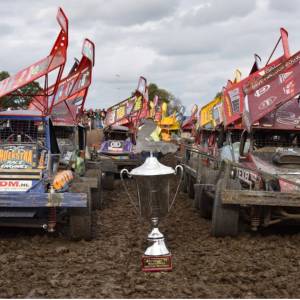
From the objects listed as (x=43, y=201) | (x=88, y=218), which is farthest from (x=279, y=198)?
(x=43, y=201)

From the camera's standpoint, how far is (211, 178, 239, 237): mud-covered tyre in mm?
6902

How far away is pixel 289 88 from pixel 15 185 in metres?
4.37

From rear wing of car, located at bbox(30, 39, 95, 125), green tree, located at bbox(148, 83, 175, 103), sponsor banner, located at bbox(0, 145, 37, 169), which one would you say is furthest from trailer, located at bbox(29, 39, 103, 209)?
green tree, located at bbox(148, 83, 175, 103)

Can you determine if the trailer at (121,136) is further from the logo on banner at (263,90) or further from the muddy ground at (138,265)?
the logo on banner at (263,90)

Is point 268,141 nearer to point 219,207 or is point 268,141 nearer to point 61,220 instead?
point 219,207

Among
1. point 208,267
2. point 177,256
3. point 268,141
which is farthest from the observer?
point 268,141

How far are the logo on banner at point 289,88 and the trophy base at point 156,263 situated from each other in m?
4.00

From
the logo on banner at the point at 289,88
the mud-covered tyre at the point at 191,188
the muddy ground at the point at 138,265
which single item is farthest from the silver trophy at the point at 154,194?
the mud-covered tyre at the point at 191,188

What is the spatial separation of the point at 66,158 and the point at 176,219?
2209mm

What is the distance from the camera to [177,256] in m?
6.29

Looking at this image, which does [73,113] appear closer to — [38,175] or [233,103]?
[233,103]

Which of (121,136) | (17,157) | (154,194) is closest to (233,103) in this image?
(17,157)

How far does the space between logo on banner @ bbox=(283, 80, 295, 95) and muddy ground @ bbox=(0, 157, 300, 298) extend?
2.14 meters

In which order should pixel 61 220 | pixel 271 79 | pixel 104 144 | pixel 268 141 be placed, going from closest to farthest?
1. pixel 61 220
2. pixel 271 79
3. pixel 268 141
4. pixel 104 144
